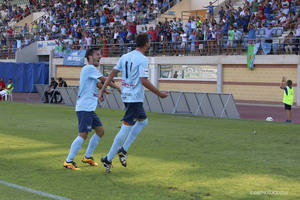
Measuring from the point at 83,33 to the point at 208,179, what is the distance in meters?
35.4

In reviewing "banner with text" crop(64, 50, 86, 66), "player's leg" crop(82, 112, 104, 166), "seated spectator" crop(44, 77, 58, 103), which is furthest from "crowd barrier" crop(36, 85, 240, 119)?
"banner with text" crop(64, 50, 86, 66)

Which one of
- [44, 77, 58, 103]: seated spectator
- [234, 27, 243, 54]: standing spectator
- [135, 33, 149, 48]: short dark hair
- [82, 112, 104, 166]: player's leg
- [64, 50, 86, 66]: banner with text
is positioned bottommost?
[44, 77, 58, 103]: seated spectator

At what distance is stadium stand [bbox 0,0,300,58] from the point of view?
91.2ft

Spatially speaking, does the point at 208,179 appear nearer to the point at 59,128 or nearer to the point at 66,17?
the point at 59,128

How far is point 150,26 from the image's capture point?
37969 mm

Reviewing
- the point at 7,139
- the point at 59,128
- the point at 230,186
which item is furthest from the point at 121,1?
the point at 230,186

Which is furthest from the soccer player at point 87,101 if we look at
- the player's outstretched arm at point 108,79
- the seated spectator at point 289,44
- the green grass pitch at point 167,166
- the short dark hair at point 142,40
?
the seated spectator at point 289,44

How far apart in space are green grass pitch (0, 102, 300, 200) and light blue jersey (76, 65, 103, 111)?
1.09m

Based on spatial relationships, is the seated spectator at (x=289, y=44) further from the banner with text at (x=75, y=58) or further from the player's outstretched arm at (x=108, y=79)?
the player's outstretched arm at (x=108, y=79)

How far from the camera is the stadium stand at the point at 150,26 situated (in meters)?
27.8

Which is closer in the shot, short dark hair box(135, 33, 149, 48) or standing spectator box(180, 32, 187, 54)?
short dark hair box(135, 33, 149, 48)

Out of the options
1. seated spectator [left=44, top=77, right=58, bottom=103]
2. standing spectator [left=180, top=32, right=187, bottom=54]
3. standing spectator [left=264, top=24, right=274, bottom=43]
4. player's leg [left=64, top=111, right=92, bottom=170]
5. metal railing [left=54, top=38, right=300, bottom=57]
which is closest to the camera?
player's leg [left=64, top=111, right=92, bottom=170]

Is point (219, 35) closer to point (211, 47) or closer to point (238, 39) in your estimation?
point (211, 47)

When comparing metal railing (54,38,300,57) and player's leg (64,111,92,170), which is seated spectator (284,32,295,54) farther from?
player's leg (64,111,92,170)
